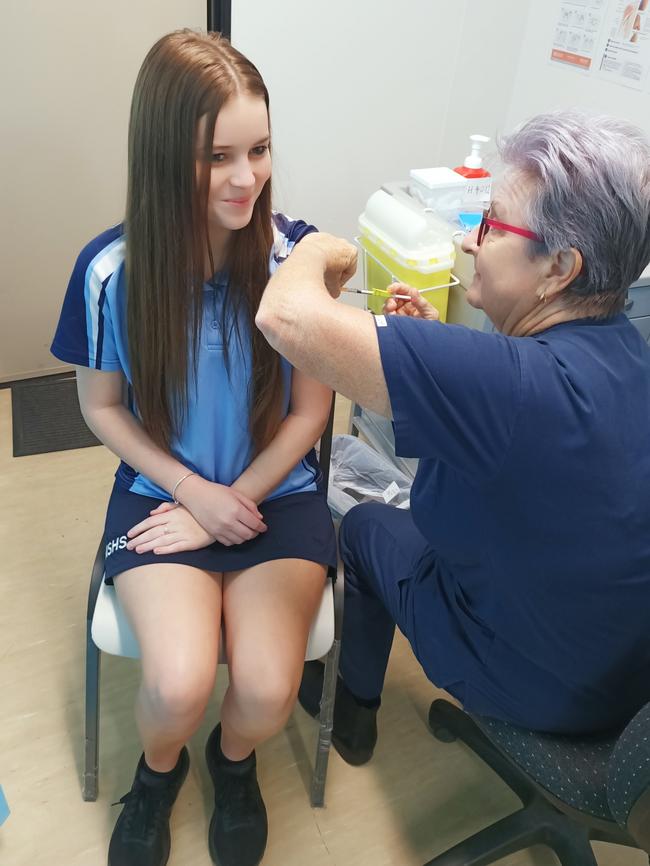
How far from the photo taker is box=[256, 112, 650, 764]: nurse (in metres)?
0.80

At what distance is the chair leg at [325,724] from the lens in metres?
1.29

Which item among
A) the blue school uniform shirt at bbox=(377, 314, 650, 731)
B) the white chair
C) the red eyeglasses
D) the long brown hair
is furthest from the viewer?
the white chair

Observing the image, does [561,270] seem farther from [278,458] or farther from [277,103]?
[277,103]

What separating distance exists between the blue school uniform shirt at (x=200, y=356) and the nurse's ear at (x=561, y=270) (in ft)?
1.73

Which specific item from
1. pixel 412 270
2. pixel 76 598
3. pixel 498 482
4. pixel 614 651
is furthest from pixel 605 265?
pixel 76 598

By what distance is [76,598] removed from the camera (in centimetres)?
175

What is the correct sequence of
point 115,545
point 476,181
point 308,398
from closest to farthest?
point 115,545
point 308,398
point 476,181

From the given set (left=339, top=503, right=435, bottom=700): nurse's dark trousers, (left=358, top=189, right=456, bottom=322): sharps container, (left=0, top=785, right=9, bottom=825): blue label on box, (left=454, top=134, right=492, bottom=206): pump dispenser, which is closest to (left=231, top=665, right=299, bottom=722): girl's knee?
(left=339, top=503, right=435, bottom=700): nurse's dark trousers

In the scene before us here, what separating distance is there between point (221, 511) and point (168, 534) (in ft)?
0.32

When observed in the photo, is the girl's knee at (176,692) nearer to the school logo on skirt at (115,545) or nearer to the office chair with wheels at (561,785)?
the school logo on skirt at (115,545)

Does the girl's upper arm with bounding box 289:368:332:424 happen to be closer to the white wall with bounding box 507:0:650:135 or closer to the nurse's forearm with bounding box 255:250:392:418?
the nurse's forearm with bounding box 255:250:392:418

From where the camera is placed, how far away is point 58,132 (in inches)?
82.5

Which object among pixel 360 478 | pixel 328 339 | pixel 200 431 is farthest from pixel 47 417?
pixel 328 339

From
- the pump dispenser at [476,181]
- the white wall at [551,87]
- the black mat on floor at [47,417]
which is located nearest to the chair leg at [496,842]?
the pump dispenser at [476,181]
